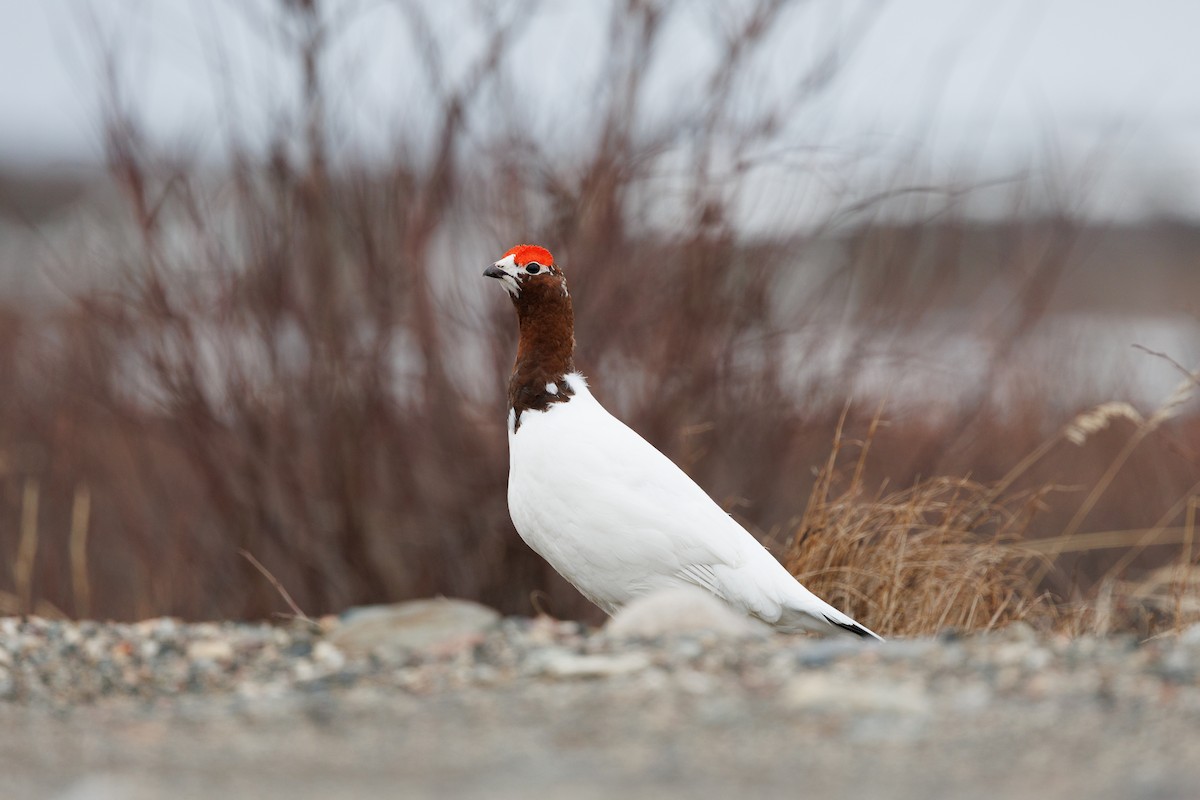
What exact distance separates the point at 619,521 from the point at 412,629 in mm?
638

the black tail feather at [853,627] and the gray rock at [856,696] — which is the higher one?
the gray rock at [856,696]

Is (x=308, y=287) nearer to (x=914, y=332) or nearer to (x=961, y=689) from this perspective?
(x=914, y=332)

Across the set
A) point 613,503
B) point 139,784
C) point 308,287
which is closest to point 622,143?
point 308,287

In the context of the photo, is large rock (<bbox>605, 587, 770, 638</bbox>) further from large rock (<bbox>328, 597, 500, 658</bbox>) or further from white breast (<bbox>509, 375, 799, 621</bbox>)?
white breast (<bbox>509, 375, 799, 621</bbox>)

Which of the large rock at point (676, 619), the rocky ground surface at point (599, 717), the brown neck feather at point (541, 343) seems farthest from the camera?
the brown neck feather at point (541, 343)

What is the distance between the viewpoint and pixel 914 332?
5.29 m

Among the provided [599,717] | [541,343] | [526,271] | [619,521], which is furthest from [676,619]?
[526,271]

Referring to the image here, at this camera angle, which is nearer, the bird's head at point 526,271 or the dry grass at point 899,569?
the bird's head at point 526,271

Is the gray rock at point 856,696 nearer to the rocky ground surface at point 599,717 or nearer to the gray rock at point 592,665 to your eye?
the rocky ground surface at point 599,717

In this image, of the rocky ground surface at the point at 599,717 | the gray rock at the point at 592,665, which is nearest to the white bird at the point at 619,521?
the rocky ground surface at the point at 599,717

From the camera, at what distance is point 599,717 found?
223 cm

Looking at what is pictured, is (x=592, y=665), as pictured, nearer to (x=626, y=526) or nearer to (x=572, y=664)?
(x=572, y=664)

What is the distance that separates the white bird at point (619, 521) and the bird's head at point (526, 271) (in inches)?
0.5

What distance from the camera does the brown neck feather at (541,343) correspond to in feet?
11.8
